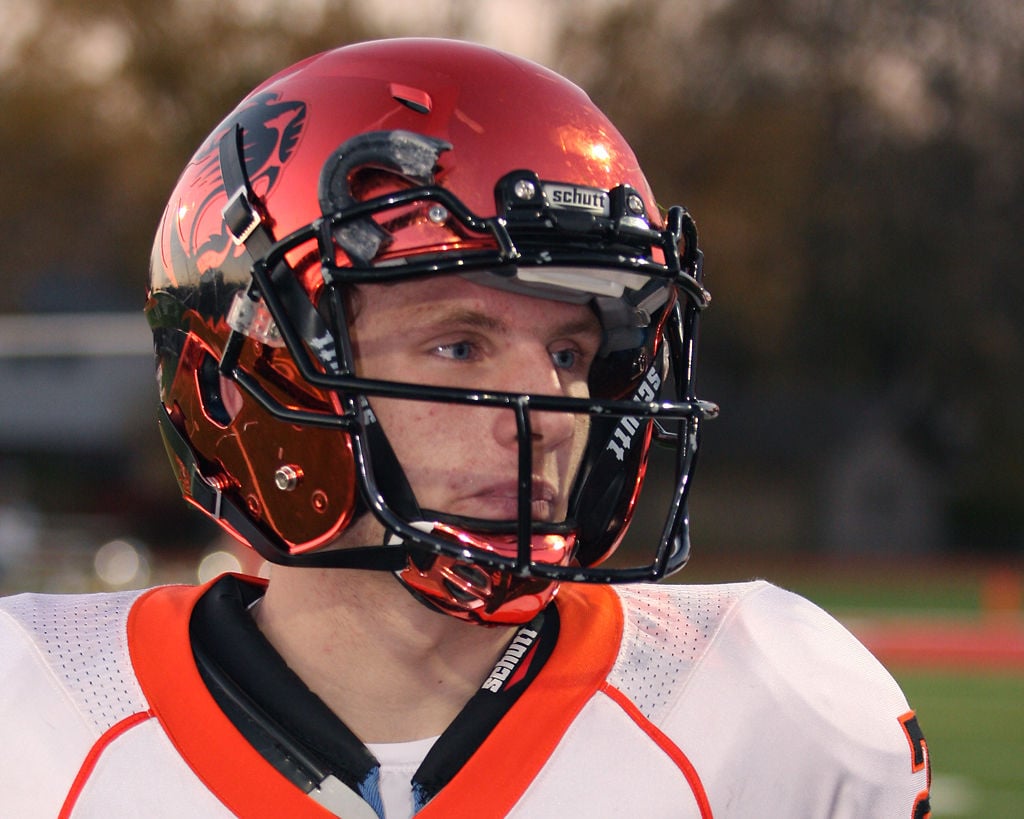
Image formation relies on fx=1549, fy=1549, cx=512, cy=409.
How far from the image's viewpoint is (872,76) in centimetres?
2306

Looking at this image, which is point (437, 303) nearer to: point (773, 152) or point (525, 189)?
point (525, 189)

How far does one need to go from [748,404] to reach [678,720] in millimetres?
23621

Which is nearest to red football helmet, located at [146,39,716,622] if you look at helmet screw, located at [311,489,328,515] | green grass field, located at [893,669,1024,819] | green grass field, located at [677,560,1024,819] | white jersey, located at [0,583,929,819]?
helmet screw, located at [311,489,328,515]

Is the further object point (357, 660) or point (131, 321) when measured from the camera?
point (131, 321)

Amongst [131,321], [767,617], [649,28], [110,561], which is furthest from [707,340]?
[767,617]

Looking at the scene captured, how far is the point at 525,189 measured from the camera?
1.74 metres

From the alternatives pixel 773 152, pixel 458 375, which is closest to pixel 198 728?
pixel 458 375

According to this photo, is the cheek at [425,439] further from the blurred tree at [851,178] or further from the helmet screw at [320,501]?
the blurred tree at [851,178]

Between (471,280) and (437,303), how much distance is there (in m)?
0.05

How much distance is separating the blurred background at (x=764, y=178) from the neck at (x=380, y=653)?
19743mm

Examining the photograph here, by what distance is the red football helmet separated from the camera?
5.60 feet

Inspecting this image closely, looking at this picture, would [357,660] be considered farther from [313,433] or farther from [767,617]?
[767,617]

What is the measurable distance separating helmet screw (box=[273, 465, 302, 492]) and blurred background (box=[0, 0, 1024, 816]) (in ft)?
65.1

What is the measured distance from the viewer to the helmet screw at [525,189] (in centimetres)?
174
